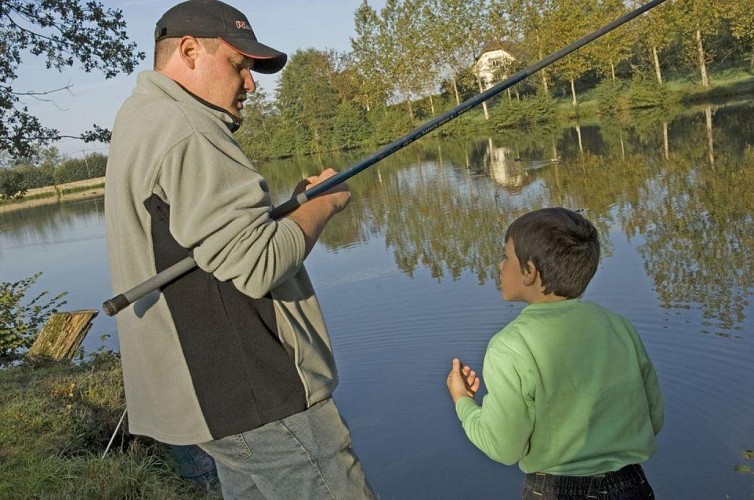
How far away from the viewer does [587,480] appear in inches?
70.8

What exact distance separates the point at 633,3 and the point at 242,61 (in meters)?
35.8

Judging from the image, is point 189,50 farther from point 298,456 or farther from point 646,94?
point 646,94

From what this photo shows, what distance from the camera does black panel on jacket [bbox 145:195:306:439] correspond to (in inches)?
73.0

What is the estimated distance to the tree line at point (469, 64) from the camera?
1319 inches

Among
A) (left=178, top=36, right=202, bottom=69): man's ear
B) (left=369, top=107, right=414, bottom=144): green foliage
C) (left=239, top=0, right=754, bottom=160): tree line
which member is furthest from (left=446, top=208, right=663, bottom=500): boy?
(left=369, top=107, right=414, bottom=144): green foliage

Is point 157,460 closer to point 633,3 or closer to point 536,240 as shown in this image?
point 536,240

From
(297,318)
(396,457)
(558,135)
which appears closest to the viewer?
(297,318)

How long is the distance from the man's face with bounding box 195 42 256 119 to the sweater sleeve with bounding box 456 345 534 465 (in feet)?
2.92

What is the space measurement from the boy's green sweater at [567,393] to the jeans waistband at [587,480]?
0.6 inches

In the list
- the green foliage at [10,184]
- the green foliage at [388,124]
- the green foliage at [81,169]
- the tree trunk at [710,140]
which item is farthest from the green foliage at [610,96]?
the green foliage at [81,169]

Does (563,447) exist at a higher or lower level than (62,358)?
higher

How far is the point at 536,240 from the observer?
181 centimetres

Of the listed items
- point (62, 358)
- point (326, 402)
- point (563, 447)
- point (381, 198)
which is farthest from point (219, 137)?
point (381, 198)

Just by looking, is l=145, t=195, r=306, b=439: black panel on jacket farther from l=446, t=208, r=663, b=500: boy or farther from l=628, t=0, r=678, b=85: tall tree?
l=628, t=0, r=678, b=85: tall tree
